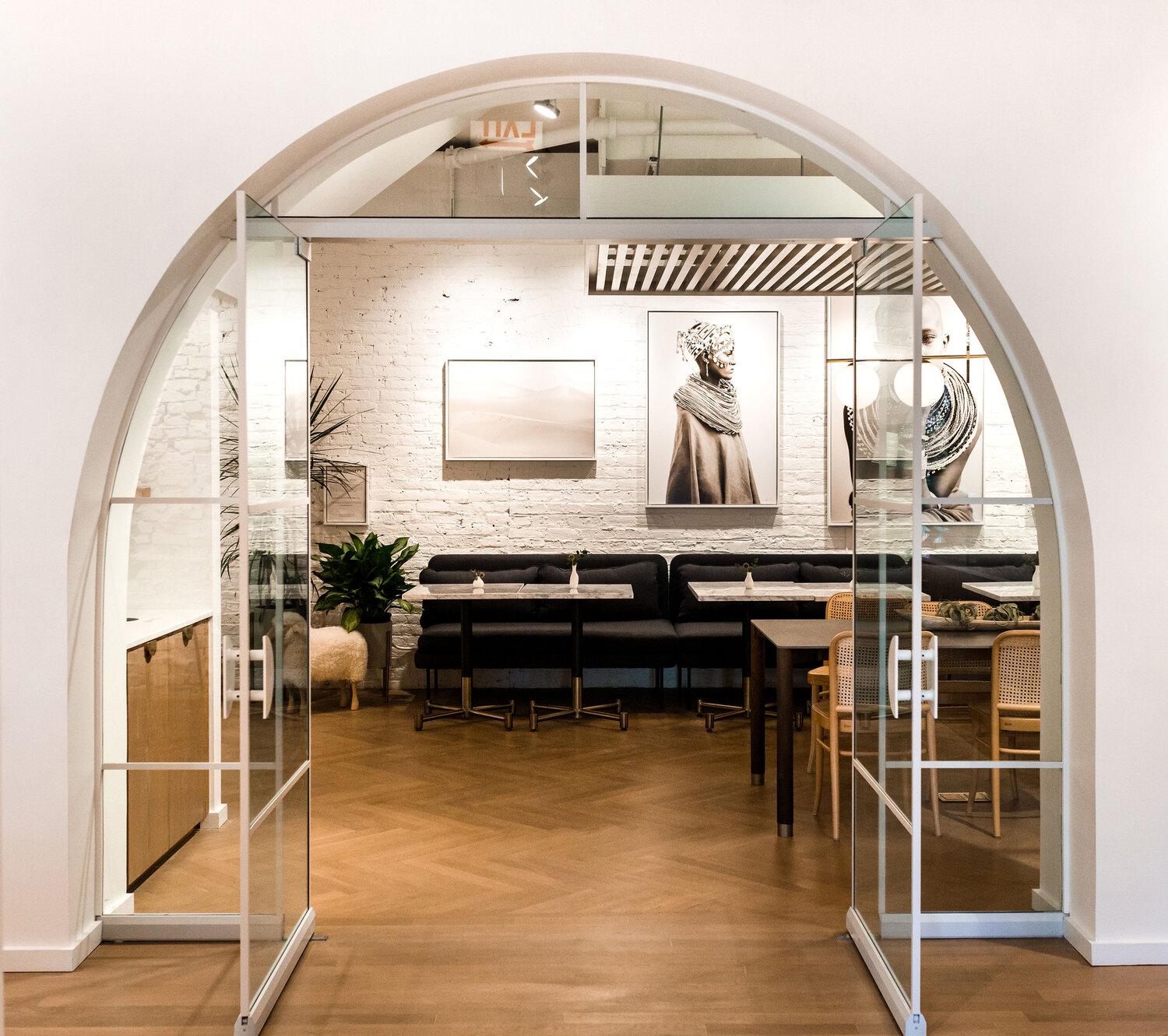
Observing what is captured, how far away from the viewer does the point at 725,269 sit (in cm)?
531

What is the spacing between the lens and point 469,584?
25.5 ft

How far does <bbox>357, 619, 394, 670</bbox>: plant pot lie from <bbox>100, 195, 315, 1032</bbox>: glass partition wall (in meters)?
3.51

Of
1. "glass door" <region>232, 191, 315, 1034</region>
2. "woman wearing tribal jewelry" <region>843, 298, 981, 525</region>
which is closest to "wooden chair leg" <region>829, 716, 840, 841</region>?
"woman wearing tribal jewelry" <region>843, 298, 981, 525</region>

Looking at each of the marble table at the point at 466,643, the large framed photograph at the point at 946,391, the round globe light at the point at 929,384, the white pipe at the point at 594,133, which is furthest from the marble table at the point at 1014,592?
the marble table at the point at 466,643

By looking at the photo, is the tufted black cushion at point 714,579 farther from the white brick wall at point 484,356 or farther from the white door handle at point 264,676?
the white door handle at point 264,676

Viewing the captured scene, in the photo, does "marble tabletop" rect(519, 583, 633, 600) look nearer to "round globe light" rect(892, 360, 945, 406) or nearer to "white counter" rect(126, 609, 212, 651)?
"white counter" rect(126, 609, 212, 651)

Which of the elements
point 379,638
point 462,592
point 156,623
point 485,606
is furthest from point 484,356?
point 156,623

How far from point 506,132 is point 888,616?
82.0 inches

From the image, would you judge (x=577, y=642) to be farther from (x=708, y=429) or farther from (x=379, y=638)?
(x=708, y=429)

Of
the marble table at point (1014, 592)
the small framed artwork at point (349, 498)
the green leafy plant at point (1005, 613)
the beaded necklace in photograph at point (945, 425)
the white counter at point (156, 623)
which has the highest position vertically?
the beaded necklace in photograph at point (945, 425)

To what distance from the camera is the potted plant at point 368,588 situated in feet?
26.8

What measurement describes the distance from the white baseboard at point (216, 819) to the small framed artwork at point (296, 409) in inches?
74.6

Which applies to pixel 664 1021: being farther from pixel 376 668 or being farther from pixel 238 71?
pixel 376 668

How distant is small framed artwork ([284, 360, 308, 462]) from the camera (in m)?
3.53
